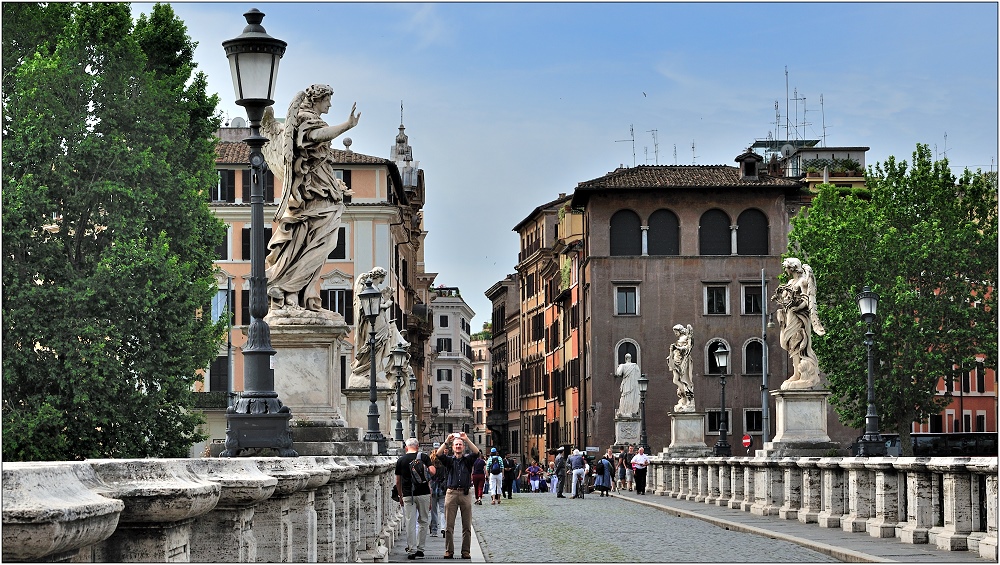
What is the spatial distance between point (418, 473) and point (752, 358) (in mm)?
58115

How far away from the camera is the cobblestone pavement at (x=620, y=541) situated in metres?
20.3

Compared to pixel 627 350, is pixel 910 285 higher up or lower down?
higher up

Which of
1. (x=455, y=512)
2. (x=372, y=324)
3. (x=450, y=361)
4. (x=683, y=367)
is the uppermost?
(x=450, y=361)

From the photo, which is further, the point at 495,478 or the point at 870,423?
the point at 495,478

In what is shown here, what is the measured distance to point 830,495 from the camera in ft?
81.0

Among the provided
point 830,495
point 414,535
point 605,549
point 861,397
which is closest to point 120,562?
point 414,535

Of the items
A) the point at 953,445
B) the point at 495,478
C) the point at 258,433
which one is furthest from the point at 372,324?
the point at 953,445

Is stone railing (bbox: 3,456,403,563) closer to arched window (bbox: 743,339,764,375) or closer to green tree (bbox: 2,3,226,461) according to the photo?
green tree (bbox: 2,3,226,461)

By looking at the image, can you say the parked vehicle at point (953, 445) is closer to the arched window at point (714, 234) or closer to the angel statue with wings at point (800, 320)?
the arched window at point (714, 234)

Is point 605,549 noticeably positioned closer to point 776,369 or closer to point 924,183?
point 924,183

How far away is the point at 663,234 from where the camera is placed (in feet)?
261

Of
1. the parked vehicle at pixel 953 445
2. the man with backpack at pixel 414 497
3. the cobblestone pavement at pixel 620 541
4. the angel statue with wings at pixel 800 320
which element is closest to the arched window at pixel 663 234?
the parked vehicle at pixel 953 445

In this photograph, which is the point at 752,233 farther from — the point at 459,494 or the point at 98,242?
the point at 459,494

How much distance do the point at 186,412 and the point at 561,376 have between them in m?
61.4
